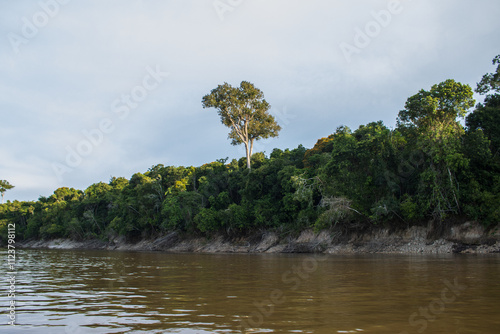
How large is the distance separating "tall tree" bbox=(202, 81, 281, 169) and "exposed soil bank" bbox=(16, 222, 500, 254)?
34.2 ft

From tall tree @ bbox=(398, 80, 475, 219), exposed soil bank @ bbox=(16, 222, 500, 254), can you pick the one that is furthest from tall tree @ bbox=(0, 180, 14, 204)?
tall tree @ bbox=(398, 80, 475, 219)

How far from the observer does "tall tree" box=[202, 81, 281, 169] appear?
47938 millimetres

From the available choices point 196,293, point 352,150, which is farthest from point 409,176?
point 196,293

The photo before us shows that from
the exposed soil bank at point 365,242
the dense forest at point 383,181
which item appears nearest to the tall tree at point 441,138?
the dense forest at point 383,181

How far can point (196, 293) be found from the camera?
9.19 metres

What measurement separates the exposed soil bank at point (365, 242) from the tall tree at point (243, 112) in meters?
10.4

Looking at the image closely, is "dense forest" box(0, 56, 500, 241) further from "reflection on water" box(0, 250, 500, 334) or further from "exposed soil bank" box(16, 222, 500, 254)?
"reflection on water" box(0, 250, 500, 334)

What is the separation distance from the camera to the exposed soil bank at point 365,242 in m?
28.3

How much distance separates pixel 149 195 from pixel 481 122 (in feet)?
144

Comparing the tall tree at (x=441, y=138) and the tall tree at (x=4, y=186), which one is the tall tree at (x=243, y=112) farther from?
the tall tree at (x=4, y=186)

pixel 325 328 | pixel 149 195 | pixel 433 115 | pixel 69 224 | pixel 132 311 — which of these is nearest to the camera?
pixel 325 328

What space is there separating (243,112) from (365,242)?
885 inches

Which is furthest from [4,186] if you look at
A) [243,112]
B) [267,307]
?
[267,307]

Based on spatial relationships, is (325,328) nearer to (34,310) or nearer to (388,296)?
(388,296)
